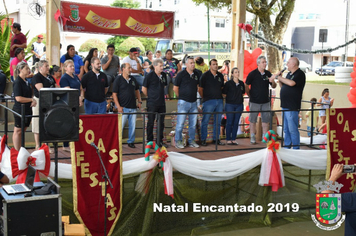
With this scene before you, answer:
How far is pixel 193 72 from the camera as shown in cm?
866

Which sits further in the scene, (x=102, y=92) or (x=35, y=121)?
(x=102, y=92)

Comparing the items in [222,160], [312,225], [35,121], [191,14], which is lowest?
[312,225]

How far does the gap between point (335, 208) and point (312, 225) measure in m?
3.75

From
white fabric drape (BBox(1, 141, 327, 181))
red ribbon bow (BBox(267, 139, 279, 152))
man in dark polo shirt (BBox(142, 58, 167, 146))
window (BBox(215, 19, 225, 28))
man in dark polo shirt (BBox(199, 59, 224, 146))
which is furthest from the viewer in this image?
window (BBox(215, 19, 225, 28))

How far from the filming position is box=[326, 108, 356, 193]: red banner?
8.13 m

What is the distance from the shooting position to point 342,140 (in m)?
8.23

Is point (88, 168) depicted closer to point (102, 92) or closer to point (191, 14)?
point (102, 92)

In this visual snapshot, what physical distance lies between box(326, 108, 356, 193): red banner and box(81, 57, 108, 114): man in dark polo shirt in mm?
4080

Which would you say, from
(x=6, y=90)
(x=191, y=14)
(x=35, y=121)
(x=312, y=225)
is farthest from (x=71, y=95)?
(x=191, y=14)

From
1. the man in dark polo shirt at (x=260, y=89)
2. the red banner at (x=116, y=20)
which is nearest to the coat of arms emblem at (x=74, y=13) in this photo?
the red banner at (x=116, y=20)

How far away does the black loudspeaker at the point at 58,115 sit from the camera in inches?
206

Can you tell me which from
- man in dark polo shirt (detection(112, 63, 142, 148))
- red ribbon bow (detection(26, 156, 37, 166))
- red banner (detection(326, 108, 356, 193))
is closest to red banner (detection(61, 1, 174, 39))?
man in dark polo shirt (detection(112, 63, 142, 148))

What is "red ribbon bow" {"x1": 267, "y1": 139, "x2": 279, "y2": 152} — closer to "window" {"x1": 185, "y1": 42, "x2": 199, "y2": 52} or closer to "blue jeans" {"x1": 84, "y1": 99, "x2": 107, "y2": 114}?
"blue jeans" {"x1": 84, "y1": 99, "x2": 107, "y2": 114}

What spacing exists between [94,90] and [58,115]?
10.0 ft
